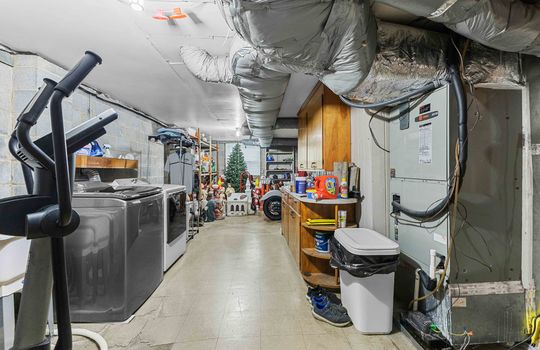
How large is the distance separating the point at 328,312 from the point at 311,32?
2126mm

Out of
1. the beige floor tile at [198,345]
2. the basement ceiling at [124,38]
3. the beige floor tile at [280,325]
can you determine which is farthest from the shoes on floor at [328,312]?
the basement ceiling at [124,38]

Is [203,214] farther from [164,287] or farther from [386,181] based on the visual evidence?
[386,181]

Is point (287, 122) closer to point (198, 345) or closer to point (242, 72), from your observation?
point (242, 72)

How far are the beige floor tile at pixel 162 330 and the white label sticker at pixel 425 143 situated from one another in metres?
2.41

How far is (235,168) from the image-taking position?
9055mm

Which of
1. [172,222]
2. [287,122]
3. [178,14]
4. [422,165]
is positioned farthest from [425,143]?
[287,122]

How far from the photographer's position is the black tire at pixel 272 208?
602cm

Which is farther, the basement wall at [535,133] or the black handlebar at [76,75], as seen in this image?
the basement wall at [535,133]

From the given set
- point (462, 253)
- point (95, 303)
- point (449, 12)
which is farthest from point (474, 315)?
point (95, 303)

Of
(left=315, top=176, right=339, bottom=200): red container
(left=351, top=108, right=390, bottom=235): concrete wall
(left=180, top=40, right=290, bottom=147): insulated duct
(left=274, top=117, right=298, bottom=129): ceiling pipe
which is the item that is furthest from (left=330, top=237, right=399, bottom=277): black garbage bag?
(left=274, top=117, right=298, bottom=129): ceiling pipe

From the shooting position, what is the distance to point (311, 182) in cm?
331

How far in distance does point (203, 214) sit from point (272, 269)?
326 cm

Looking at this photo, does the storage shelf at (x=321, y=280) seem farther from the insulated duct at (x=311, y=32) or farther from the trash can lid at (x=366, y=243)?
the insulated duct at (x=311, y=32)

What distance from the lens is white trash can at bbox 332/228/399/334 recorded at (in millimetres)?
1898
